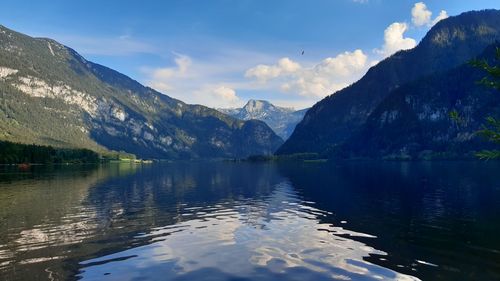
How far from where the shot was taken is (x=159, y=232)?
154 feet

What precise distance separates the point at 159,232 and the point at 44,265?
51.6 feet

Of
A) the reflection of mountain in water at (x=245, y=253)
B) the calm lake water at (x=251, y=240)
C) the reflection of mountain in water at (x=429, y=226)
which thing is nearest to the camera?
the reflection of mountain in water at (x=245, y=253)

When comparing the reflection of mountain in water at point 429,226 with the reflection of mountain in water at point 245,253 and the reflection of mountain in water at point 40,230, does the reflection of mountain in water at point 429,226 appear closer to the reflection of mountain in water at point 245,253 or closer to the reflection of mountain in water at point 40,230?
the reflection of mountain in water at point 245,253

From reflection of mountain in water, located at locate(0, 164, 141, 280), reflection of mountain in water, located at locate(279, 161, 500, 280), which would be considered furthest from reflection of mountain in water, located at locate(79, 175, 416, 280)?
reflection of mountain in water, located at locate(0, 164, 141, 280)

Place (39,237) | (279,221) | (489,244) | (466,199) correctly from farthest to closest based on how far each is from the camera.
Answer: (466,199)
(279,221)
(39,237)
(489,244)

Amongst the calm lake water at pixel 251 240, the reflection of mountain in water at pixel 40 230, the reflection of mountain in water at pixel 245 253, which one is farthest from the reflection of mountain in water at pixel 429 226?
the reflection of mountain in water at pixel 40 230

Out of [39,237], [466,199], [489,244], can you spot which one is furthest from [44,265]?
[466,199]

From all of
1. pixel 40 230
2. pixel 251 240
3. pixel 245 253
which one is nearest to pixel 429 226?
pixel 251 240

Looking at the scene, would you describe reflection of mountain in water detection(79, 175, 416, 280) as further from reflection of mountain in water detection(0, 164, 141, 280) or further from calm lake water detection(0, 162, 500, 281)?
reflection of mountain in water detection(0, 164, 141, 280)

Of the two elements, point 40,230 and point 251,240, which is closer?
point 251,240

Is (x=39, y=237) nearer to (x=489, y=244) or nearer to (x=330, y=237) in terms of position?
(x=330, y=237)

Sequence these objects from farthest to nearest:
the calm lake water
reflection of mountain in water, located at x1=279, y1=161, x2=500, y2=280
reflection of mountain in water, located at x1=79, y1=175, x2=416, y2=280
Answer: reflection of mountain in water, located at x1=279, y1=161, x2=500, y2=280
the calm lake water
reflection of mountain in water, located at x1=79, y1=175, x2=416, y2=280

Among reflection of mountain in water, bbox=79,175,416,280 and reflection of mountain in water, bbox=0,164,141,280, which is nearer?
reflection of mountain in water, bbox=79,175,416,280

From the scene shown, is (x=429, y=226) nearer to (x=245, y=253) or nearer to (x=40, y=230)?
(x=245, y=253)
